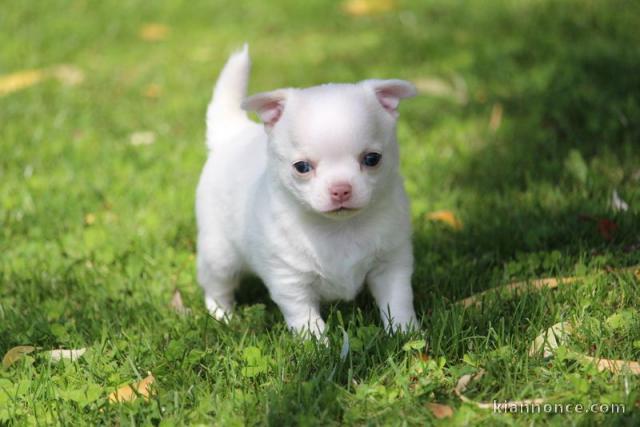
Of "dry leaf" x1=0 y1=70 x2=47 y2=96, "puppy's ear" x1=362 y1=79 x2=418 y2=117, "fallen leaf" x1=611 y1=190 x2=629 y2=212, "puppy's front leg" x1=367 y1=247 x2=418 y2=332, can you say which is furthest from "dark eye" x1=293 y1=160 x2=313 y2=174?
"dry leaf" x1=0 y1=70 x2=47 y2=96

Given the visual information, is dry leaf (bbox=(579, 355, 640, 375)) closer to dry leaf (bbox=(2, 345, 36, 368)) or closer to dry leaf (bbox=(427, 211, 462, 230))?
dry leaf (bbox=(427, 211, 462, 230))

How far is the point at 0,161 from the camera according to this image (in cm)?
511

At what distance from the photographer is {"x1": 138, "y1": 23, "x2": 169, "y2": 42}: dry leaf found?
7.80 metres

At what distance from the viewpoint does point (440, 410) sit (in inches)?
95.2

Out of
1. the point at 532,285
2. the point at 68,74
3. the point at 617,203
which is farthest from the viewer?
the point at 68,74

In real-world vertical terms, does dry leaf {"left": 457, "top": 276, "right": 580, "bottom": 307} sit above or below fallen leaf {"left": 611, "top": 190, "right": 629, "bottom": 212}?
below

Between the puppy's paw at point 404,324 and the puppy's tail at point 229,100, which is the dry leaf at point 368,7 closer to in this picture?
the puppy's tail at point 229,100

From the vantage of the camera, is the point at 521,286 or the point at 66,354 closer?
the point at 66,354

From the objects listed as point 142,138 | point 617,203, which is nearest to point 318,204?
point 617,203

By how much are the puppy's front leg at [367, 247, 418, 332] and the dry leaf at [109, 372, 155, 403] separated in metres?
0.83

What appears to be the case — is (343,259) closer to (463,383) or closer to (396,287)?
(396,287)

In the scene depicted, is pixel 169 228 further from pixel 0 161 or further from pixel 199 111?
pixel 199 111

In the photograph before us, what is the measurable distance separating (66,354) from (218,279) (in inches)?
28.7

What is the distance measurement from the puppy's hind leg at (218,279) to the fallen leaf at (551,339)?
1262 mm
